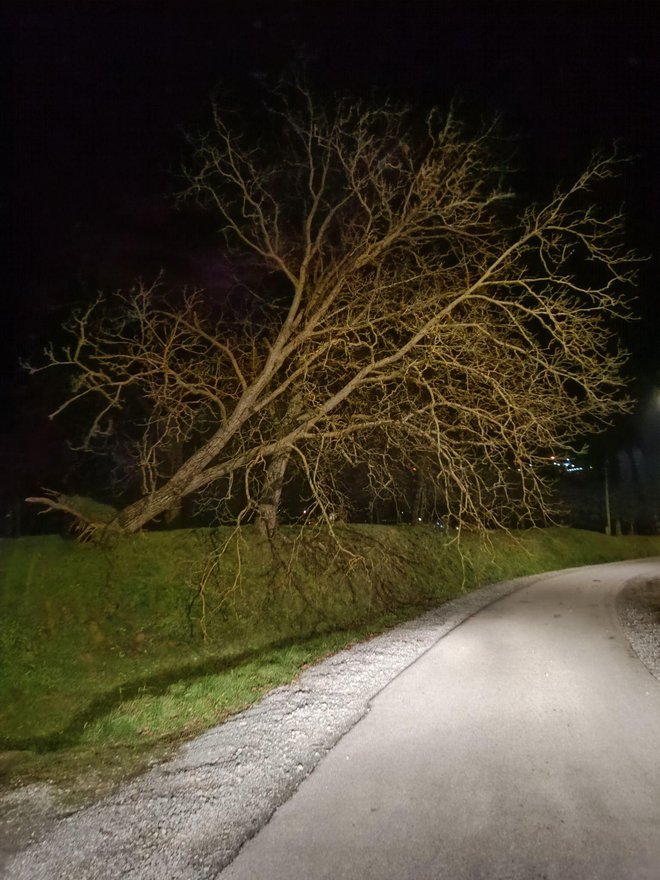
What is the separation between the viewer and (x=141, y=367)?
17203mm

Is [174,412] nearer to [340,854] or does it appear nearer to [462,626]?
[462,626]

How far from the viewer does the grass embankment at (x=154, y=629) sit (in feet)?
25.1

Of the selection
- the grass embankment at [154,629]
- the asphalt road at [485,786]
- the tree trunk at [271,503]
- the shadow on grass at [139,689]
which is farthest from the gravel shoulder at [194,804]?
the tree trunk at [271,503]

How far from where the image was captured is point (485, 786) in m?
5.18

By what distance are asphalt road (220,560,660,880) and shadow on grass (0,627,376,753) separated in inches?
146

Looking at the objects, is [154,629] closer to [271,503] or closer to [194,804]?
[271,503]

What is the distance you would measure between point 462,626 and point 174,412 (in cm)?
795

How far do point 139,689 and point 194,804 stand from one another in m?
5.72

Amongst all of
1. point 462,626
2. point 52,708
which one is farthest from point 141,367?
point 462,626

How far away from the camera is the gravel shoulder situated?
418 centimetres

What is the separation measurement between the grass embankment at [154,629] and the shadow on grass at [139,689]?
0.05 m

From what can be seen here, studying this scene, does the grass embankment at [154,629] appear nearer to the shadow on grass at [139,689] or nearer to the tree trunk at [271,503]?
the shadow on grass at [139,689]

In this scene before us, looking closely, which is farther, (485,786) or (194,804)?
(485,786)

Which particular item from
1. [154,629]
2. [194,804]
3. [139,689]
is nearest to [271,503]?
[154,629]
